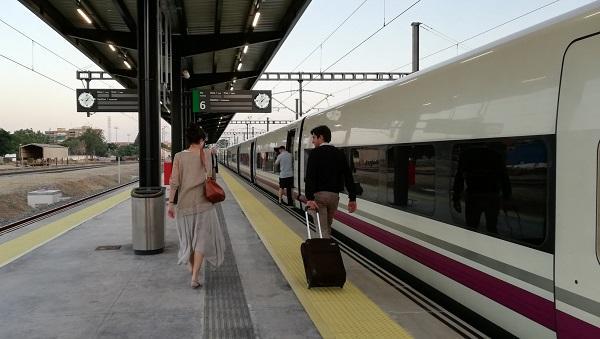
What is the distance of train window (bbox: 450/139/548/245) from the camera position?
3.34 metres

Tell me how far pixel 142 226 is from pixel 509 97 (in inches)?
208

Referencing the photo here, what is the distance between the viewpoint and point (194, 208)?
541cm

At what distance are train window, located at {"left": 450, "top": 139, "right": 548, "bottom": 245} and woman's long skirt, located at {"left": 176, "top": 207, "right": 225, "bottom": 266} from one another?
8.29 ft

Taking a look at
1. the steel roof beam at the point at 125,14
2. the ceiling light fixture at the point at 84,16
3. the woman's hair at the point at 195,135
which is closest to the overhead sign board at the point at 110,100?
the steel roof beam at the point at 125,14

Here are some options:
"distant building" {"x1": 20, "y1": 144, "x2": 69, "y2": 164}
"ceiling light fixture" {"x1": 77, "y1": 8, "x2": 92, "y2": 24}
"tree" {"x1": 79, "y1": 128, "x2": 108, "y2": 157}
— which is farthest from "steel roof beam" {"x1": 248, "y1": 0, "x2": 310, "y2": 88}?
"tree" {"x1": 79, "y1": 128, "x2": 108, "y2": 157}

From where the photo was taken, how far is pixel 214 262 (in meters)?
5.48

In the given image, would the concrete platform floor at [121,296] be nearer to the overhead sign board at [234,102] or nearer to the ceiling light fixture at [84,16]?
the ceiling light fixture at [84,16]

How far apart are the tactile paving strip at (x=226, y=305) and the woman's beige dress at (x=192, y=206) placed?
1.17 feet

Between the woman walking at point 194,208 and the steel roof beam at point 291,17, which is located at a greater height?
the steel roof beam at point 291,17

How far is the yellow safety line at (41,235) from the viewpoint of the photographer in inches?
277

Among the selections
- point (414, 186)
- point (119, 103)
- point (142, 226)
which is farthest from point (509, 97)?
point (119, 103)

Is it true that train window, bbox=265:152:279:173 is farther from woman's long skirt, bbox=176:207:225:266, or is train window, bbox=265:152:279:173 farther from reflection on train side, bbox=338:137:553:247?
woman's long skirt, bbox=176:207:225:266

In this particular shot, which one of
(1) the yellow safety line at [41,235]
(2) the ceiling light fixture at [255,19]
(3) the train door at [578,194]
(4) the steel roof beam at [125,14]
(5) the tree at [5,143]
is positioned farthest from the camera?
(5) the tree at [5,143]

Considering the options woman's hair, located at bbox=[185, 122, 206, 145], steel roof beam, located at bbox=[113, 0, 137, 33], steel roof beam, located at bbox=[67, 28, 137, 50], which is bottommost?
woman's hair, located at bbox=[185, 122, 206, 145]
